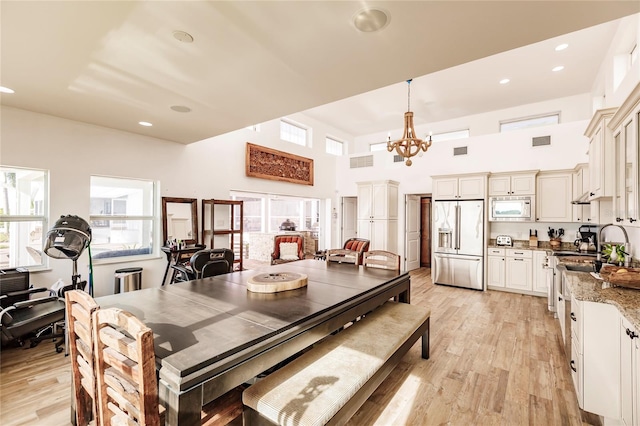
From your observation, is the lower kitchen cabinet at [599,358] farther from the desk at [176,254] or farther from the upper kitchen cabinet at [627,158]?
the desk at [176,254]

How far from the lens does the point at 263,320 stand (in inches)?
66.2

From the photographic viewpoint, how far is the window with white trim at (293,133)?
7.10 meters

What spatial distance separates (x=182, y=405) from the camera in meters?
1.14

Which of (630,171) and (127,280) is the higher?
(630,171)

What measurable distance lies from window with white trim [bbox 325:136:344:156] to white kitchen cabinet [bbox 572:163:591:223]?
18.5 feet

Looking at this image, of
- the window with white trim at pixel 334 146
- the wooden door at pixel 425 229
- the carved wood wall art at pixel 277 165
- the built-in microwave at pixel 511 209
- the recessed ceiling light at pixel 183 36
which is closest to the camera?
the recessed ceiling light at pixel 183 36

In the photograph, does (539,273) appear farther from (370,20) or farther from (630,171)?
(370,20)

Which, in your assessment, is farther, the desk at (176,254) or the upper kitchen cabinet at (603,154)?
the desk at (176,254)

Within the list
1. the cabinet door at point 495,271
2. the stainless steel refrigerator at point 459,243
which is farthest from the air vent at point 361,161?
the cabinet door at point 495,271

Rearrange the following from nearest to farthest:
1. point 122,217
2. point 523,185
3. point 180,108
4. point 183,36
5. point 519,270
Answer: point 183,36
point 180,108
point 122,217
point 519,270
point 523,185

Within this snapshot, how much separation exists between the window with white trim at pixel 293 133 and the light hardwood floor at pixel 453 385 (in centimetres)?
542

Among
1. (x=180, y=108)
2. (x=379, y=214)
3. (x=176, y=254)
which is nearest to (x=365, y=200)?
(x=379, y=214)

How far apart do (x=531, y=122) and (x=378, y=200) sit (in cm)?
402

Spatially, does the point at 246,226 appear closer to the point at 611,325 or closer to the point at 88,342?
the point at 88,342
